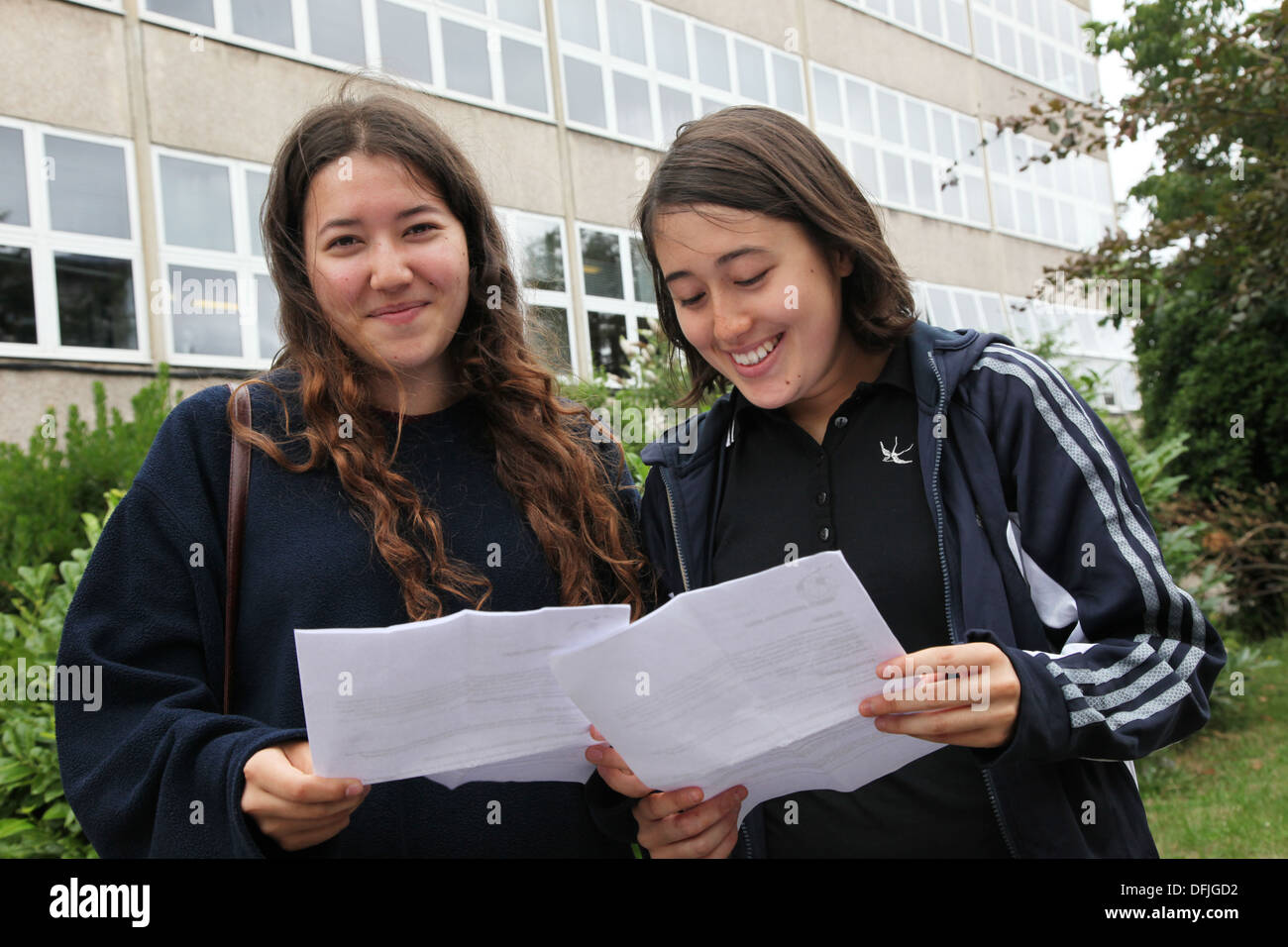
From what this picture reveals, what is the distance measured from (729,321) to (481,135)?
3.44 metres

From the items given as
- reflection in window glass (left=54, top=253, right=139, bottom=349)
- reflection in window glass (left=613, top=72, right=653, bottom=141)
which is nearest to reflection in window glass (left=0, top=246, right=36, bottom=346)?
reflection in window glass (left=54, top=253, right=139, bottom=349)

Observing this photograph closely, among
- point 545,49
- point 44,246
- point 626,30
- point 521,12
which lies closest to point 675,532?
point 44,246

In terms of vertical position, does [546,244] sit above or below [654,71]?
below

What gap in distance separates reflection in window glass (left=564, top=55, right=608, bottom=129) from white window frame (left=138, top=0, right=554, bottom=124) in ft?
1.27

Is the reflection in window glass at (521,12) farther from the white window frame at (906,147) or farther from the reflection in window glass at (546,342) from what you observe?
the reflection in window glass at (546,342)

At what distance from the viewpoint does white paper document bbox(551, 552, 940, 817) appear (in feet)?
4.80

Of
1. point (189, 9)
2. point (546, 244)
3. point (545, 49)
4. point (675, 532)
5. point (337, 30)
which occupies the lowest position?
point (675, 532)

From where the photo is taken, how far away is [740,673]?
5.02 feet

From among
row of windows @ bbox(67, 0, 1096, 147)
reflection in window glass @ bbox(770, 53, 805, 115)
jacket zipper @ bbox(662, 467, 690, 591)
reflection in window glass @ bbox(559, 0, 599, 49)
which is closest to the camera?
jacket zipper @ bbox(662, 467, 690, 591)

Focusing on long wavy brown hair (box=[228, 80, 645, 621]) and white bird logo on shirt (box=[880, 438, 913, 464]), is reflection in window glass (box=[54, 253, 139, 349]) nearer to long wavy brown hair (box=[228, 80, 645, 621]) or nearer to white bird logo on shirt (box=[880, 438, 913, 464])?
long wavy brown hair (box=[228, 80, 645, 621])

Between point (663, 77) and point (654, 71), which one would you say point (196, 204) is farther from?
point (663, 77)

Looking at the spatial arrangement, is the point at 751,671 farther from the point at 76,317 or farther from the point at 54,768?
the point at 76,317
